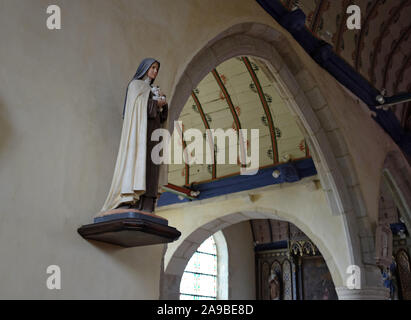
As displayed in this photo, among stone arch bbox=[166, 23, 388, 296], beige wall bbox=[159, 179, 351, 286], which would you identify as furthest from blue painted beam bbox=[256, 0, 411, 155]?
beige wall bbox=[159, 179, 351, 286]

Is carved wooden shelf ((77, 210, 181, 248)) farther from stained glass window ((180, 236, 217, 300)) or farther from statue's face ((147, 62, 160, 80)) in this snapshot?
stained glass window ((180, 236, 217, 300))

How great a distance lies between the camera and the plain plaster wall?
12.0 meters

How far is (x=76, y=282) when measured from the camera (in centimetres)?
263

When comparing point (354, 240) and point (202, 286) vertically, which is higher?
point (354, 240)

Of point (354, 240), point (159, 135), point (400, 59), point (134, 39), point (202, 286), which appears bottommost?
point (202, 286)

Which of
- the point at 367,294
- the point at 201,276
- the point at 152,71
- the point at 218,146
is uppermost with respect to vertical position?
the point at 218,146

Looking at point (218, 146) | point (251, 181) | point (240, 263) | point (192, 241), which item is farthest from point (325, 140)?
point (240, 263)

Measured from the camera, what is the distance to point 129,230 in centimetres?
255

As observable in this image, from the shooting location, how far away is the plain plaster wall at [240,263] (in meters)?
A: 12.0

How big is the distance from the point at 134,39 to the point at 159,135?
0.95 meters

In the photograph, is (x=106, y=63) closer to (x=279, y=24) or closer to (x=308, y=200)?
(x=279, y=24)

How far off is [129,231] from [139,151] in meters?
0.47

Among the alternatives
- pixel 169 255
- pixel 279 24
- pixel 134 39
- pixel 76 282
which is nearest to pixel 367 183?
pixel 279 24

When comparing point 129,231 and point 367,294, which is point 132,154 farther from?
point 367,294
